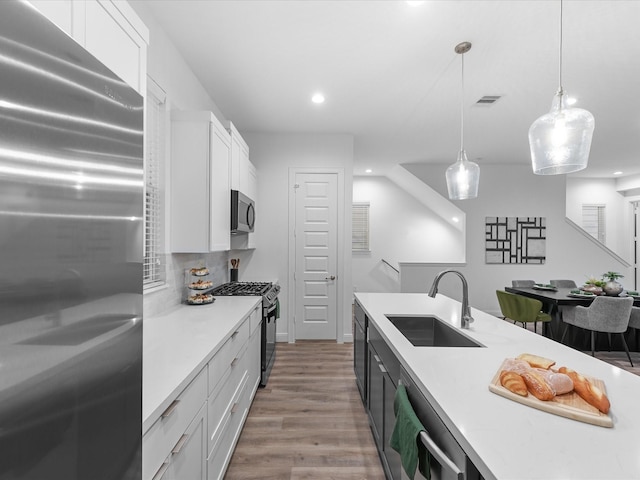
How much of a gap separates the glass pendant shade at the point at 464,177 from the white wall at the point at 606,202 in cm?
A: 710

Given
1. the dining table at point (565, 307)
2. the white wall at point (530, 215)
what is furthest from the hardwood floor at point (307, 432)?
the white wall at point (530, 215)

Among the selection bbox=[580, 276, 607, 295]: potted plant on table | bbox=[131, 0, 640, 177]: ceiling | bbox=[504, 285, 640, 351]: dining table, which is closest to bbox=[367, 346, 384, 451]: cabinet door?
bbox=[131, 0, 640, 177]: ceiling

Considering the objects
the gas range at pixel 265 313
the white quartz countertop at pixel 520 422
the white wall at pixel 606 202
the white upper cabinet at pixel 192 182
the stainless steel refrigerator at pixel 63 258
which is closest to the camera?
the stainless steel refrigerator at pixel 63 258

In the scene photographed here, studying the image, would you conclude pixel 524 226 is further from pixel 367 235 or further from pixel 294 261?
pixel 294 261

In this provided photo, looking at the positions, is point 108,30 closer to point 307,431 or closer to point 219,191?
point 219,191

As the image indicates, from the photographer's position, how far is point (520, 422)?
918mm

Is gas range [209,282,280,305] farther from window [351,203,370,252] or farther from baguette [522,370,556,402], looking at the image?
window [351,203,370,252]

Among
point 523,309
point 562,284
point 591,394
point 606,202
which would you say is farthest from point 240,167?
point 606,202

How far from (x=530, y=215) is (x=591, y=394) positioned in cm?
663

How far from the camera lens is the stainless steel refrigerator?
16.0 inches

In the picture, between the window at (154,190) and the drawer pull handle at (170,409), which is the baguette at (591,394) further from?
the window at (154,190)

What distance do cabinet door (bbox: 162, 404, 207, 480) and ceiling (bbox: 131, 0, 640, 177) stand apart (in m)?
2.36

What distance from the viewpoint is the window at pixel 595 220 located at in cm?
816

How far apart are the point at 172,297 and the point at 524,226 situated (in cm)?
654
